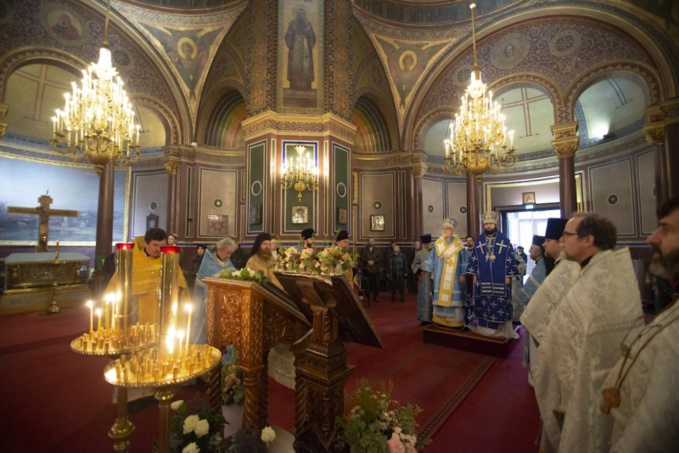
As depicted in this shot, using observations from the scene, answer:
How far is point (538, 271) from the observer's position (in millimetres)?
4562

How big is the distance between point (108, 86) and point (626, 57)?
12665 mm

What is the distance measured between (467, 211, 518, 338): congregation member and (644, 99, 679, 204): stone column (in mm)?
5341

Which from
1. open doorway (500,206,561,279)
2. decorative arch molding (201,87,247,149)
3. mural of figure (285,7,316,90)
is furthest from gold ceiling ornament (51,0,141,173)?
open doorway (500,206,561,279)

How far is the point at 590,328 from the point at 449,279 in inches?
166

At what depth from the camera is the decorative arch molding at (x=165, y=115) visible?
11086mm

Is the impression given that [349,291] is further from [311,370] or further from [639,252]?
[639,252]

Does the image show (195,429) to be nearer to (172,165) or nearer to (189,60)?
Result: (172,165)

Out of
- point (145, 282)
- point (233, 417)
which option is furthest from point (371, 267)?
point (233, 417)

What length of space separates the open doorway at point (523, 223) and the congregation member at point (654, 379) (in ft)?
46.8

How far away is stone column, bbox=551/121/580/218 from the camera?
9227 millimetres

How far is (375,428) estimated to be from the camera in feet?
7.17

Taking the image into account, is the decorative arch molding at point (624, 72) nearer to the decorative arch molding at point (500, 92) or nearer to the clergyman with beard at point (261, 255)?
the decorative arch molding at point (500, 92)

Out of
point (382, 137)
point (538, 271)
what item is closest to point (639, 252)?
point (538, 271)

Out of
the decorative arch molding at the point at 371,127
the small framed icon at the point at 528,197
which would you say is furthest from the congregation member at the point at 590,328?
the small framed icon at the point at 528,197
